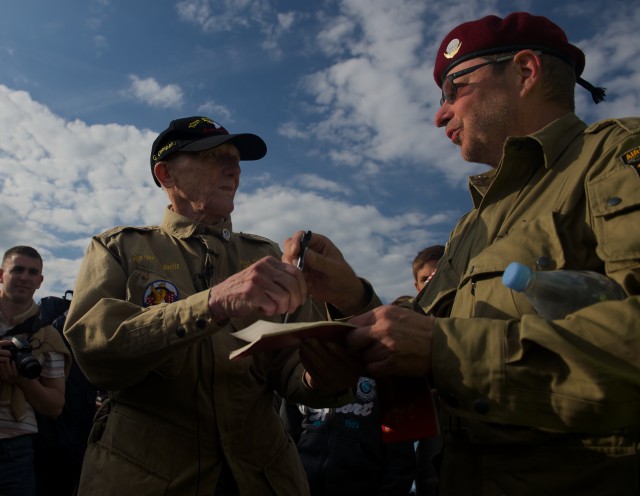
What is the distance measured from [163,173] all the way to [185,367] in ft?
4.34

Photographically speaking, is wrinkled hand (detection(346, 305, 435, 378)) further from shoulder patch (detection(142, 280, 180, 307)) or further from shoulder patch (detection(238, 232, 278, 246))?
shoulder patch (detection(238, 232, 278, 246))

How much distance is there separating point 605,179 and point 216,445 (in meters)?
1.94

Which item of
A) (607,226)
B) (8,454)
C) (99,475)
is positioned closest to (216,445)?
(99,475)

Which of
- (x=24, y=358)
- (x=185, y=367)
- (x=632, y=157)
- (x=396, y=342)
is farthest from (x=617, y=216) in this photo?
(x=24, y=358)

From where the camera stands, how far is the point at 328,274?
97.7 inches

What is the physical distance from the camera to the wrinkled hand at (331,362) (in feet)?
6.53

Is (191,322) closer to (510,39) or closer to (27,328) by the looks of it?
(510,39)

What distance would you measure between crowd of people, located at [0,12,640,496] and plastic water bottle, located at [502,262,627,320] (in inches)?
1.9

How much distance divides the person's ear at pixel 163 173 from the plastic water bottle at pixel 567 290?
2315 millimetres

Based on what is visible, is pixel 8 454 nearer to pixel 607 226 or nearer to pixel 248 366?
pixel 248 366

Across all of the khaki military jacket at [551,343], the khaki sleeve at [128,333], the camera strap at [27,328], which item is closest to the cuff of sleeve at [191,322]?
the khaki sleeve at [128,333]

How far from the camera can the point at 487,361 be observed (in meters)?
1.59

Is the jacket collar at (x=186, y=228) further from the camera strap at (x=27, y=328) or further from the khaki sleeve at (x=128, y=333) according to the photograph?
the camera strap at (x=27, y=328)

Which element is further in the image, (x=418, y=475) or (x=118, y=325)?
(x=418, y=475)
